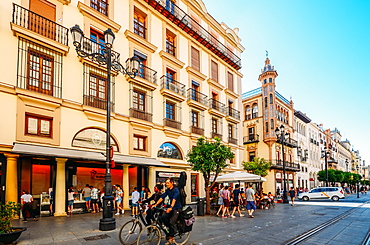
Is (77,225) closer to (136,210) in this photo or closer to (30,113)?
(136,210)

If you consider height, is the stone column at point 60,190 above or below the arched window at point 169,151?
below

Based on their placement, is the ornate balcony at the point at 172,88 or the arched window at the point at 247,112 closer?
the ornate balcony at the point at 172,88

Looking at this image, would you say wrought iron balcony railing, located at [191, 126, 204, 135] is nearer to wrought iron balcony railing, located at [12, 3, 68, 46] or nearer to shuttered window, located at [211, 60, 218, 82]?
shuttered window, located at [211, 60, 218, 82]

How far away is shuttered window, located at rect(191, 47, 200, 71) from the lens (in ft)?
82.3

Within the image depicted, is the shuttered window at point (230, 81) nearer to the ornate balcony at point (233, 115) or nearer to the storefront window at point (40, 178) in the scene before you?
the ornate balcony at point (233, 115)

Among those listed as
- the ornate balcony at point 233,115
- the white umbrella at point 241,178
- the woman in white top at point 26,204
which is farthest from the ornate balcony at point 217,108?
the woman in white top at point 26,204

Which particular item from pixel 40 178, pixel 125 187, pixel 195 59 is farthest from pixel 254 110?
pixel 40 178

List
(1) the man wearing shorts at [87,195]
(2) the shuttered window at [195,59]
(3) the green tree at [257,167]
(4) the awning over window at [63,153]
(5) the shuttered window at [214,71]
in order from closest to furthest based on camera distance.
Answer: (4) the awning over window at [63,153]
(1) the man wearing shorts at [87,195]
(2) the shuttered window at [195,59]
(5) the shuttered window at [214,71]
(3) the green tree at [257,167]

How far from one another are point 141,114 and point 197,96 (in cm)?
717

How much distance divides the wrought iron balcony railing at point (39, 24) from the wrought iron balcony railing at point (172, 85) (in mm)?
7768

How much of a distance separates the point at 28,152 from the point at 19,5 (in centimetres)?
739

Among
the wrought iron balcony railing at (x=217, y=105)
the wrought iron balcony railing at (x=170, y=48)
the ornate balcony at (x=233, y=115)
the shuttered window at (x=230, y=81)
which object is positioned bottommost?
the ornate balcony at (x=233, y=115)

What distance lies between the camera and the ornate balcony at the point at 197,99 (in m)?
23.5

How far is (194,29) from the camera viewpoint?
25.1 meters
